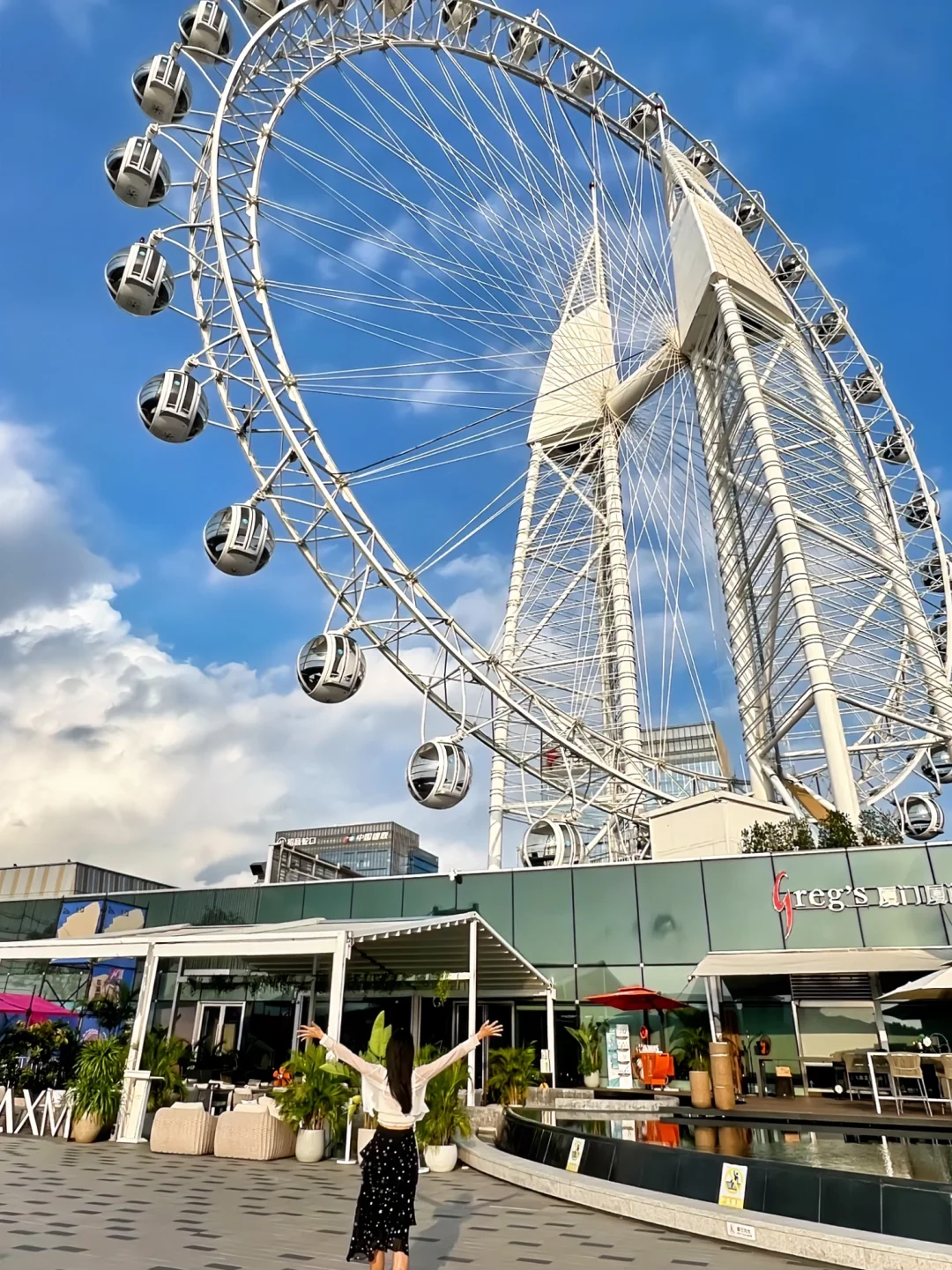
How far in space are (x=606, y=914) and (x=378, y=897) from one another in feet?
20.9

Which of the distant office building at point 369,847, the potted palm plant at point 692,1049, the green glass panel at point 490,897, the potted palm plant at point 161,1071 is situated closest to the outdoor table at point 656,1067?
the potted palm plant at point 692,1049

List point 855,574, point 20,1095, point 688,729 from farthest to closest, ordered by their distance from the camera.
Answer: point 688,729 < point 855,574 < point 20,1095

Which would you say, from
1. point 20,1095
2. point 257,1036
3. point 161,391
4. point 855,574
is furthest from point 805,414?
point 20,1095

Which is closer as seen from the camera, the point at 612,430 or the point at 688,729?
the point at 612,430

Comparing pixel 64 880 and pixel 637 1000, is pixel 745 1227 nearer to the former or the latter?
pixel 637 1000

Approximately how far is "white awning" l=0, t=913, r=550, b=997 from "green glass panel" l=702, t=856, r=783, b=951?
4345 mm

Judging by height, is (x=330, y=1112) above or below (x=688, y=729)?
below

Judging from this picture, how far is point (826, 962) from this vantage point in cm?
1792

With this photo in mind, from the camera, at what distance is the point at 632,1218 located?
8.75 meters

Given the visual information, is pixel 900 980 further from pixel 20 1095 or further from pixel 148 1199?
pixel 20 1095

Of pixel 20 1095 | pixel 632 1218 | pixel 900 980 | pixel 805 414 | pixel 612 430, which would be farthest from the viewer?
pixel 612 430

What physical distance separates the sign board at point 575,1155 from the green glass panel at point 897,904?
482 inches

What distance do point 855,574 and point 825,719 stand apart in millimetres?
6414

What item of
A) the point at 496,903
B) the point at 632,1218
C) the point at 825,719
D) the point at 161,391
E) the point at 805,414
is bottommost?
the point at 632,1218
